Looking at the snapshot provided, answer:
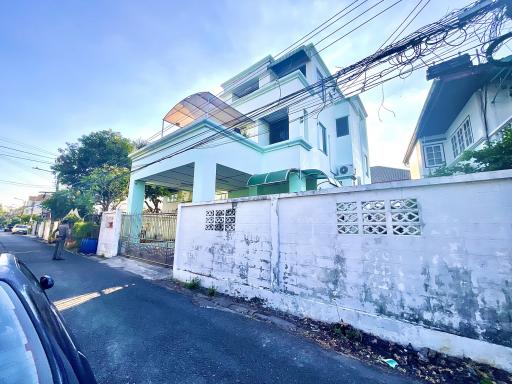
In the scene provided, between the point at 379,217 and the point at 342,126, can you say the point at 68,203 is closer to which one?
the point at 342,126

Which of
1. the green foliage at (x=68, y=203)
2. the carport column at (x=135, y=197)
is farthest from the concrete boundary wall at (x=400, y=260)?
the green foliage at (x=68, y=203)

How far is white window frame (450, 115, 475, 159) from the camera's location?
8.05 meters

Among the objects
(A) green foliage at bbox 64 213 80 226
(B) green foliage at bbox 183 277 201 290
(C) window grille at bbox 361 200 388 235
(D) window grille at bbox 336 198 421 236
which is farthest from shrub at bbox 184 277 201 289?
(A) green foliage at bbox 64 213 80 226

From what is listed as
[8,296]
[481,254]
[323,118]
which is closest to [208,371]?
[8,296]

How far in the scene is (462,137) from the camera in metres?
8.90

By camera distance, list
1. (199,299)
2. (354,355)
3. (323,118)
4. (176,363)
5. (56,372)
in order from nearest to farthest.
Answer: (56,372) < (176,363) < (354,355) < (199,299) < (323,118)

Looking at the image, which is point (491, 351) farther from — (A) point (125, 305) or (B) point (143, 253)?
(B) point (143, 253)

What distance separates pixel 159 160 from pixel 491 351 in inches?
418

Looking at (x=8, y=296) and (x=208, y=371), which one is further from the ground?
(x=8, y=296)

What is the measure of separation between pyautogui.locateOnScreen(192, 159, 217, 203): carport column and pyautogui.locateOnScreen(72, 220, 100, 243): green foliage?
8111mm

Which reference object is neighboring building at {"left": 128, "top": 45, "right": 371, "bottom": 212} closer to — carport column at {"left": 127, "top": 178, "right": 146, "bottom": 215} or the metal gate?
carport column at {"left": 127, "top": 178, "right": 146, "bottom": 215}

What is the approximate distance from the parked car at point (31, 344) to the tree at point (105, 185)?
14.7 metres

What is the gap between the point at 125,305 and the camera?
4559 millimetres

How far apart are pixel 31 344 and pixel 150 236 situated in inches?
338
